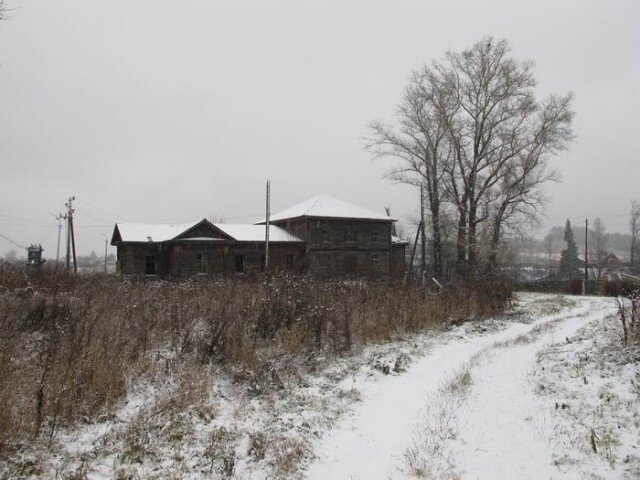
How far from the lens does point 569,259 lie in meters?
69.8

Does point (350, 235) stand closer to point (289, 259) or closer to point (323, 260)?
point (323, 260)

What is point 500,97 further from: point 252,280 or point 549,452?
point 549,452

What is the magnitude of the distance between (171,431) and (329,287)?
8857 mm

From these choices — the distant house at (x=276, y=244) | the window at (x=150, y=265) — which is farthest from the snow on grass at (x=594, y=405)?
the window at (x=150, y=265)

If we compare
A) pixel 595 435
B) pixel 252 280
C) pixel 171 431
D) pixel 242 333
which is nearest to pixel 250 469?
pixel 171 431

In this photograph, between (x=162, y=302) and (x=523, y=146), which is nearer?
(x=162, y=302)

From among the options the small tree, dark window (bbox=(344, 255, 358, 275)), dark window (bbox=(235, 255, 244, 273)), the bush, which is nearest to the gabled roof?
dark window (bbox=(235, 255, 244, 273))

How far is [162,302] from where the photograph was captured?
9.98 meters

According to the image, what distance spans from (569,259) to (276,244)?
56559 mm

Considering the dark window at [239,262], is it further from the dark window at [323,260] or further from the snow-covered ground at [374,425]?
the snow-covered ground at [374,425]

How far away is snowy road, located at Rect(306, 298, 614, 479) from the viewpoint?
187 inches

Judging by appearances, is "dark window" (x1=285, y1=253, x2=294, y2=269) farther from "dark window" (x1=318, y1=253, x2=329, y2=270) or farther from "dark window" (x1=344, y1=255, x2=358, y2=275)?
"dark window" (x1=344, y1=255, x2=358, y2=275)

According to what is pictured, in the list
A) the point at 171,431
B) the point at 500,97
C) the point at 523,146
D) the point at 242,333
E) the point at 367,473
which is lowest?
the point at 367,473

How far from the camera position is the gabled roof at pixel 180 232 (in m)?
31.1
